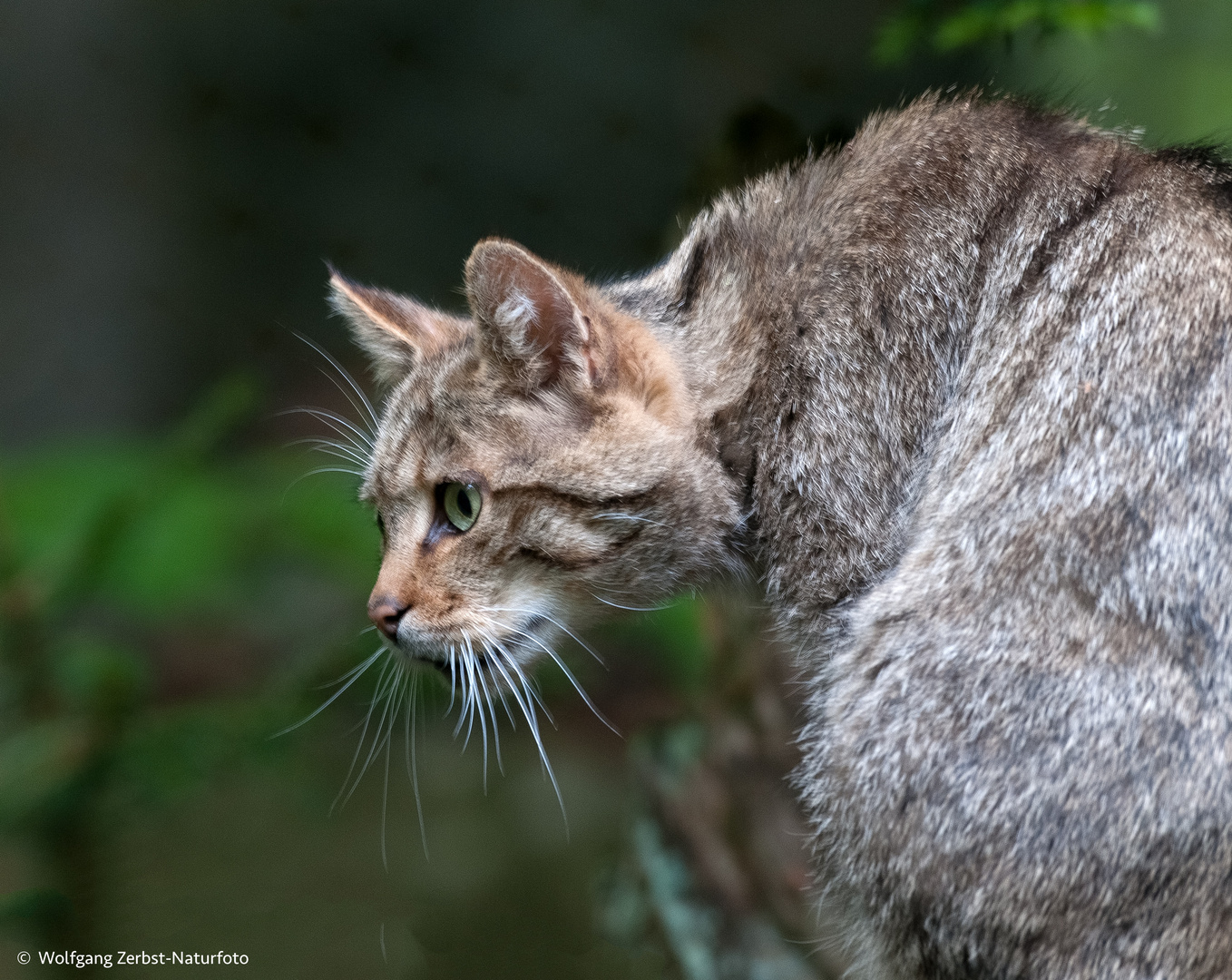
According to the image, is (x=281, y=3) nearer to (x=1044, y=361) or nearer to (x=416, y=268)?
(x=416, y=268)

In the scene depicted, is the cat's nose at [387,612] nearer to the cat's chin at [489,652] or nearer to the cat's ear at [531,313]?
the cat's chin at [489,652]

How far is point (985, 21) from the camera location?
2.79 metres

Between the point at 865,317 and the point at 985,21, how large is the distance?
3.59ft

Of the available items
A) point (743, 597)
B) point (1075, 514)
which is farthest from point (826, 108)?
point (1075, 514)

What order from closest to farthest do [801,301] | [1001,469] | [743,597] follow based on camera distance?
1. [1001,469]
2. [801,301]
3. [743,597]

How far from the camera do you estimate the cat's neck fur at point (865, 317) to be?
7.28 ft

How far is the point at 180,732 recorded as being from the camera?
2510 millimetres

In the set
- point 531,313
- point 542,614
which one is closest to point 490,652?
point 542,614

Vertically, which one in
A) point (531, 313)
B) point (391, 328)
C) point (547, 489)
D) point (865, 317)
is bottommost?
point (547, 489)

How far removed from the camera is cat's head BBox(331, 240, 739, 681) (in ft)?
7.61

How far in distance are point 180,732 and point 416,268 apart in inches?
103

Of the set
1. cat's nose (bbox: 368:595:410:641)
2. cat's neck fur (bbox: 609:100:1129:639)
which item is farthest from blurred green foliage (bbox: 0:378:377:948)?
cat's neck fur (bbox: 609:100:1129:639)

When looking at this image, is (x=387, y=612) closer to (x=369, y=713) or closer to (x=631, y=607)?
(x=369, y=713)

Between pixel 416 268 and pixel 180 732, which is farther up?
pixel 416 268
